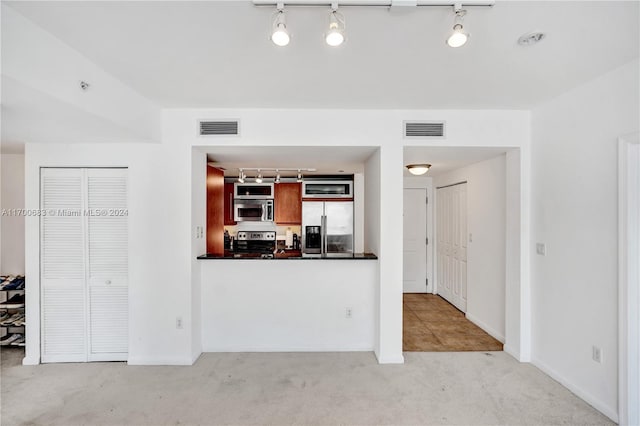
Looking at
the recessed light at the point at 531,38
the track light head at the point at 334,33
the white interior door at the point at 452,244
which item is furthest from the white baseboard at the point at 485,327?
the track light head at the point at 334,33

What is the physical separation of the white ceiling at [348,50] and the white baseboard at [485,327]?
2619 mm

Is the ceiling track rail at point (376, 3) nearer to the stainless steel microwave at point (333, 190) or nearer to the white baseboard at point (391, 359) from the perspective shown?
the white baseboard at point (391, 359)

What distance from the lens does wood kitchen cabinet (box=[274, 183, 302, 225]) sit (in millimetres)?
5637

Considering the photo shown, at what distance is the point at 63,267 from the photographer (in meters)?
2.98

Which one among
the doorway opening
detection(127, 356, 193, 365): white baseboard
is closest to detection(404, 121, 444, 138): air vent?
the doorway opening

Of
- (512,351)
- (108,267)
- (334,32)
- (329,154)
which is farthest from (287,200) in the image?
(334,32)

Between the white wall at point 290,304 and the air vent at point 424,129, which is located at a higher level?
the air vent at point 424,129

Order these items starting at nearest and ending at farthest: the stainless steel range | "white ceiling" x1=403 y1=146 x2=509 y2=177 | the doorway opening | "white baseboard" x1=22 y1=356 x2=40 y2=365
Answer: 1. "white baseboard" x1=22 y1=356 x2=40 y2=365
2. "white ceiling" x1=403 y1=146 x2=509 y2=177
3. the doorway opening
4. the stainless steel range

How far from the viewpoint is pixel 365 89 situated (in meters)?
2.45

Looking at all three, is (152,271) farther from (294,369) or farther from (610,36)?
(610,36)

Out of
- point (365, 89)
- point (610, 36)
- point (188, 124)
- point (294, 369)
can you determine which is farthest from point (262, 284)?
point (610, 36)

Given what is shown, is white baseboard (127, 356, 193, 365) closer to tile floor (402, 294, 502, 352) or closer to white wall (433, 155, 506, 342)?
tile floor (402, 294, 502, 352)

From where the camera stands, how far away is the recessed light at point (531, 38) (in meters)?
1.70

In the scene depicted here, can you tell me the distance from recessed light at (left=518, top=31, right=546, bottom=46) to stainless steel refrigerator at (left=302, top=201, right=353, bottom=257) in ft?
12.5
